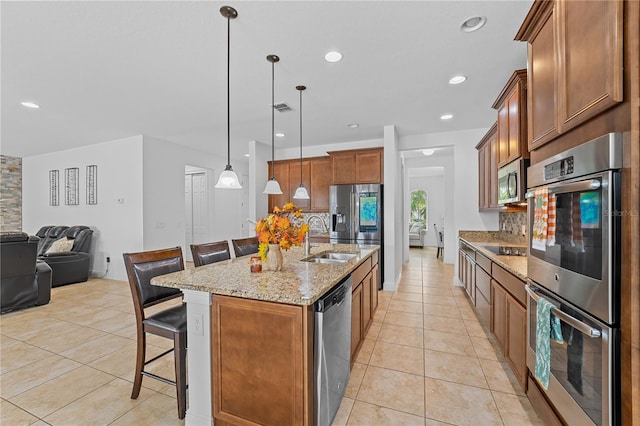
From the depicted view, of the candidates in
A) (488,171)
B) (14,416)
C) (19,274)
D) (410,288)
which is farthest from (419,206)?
(14,416)

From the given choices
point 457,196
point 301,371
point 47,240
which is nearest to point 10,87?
point 47,240

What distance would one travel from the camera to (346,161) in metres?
5.04

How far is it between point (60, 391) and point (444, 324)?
11.6ft

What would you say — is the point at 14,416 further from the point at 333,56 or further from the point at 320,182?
the point at 320,182

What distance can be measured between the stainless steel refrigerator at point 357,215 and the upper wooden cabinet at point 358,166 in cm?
21

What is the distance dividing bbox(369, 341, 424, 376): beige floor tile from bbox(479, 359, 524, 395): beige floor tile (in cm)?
50

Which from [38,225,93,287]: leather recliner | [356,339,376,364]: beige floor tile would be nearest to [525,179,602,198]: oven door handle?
[356,339,376,364]: beige floor tile

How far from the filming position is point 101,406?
6.01ft

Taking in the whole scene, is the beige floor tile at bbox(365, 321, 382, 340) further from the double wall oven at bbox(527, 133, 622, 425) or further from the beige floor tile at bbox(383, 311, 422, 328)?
the double wall oven at bbox(527, 133, 622, 425)

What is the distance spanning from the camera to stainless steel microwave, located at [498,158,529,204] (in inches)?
97.8

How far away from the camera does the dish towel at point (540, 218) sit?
1475 mm

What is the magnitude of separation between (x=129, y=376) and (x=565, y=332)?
2.93 metres

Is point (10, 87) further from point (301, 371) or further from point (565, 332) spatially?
point (565, 332)

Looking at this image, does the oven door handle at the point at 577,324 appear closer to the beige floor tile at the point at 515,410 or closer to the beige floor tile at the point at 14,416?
the beige floor tile at the point at 515,410
